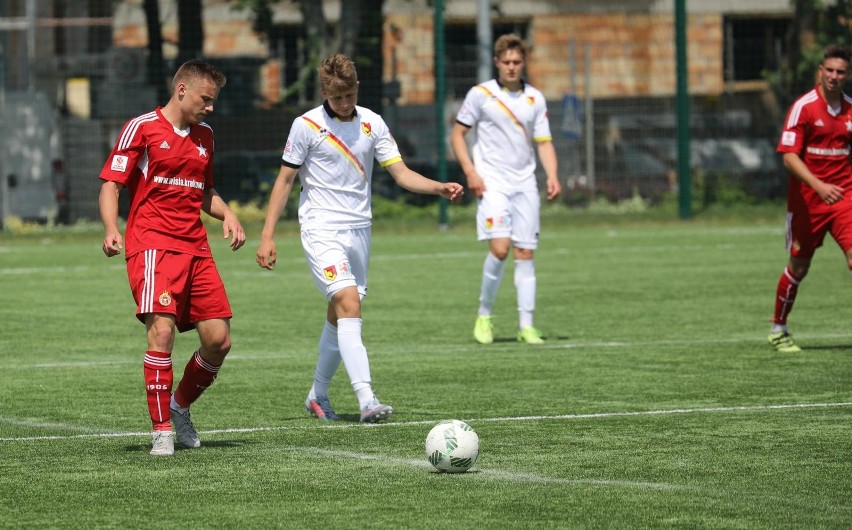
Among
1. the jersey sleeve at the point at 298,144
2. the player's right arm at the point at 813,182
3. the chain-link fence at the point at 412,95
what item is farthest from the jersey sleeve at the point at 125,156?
the chain-link fence at the point at 412,95

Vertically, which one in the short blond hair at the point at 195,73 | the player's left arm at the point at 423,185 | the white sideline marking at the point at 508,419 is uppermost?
the short blond hair at the point at 195,73

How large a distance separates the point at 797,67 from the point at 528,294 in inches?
697

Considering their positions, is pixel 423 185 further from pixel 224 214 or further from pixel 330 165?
pixel 224 214

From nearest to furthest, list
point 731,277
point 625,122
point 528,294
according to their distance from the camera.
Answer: point 528,294 < point 731,277 < point 625,122

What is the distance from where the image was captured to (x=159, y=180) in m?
8.25

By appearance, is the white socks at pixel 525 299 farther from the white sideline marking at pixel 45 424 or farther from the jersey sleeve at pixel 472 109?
the white sideline marking at pixel 45 424

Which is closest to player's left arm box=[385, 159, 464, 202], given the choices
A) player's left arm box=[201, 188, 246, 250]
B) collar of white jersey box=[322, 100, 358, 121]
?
collar of white jersey box=[322, 100, 358, 121]

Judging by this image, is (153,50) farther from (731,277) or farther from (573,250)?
(731,277)

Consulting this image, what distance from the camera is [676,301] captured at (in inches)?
637

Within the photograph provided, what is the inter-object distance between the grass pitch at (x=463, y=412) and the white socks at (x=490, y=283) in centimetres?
35

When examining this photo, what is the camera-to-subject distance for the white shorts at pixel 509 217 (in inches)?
529

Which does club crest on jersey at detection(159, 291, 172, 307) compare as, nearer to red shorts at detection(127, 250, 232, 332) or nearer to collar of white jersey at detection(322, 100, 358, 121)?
red shorts at detection(127, 250, 232, 332)

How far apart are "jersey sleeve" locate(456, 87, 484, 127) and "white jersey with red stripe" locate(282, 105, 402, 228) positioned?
423 cm

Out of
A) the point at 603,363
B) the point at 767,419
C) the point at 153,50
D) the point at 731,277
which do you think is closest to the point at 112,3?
the point at 153,50
